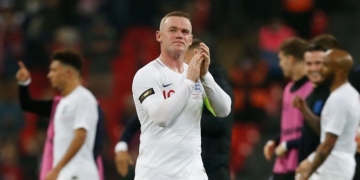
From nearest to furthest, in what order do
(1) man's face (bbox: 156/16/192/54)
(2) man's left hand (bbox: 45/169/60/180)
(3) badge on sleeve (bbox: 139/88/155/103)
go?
(3) badge on sleeve (bbox: 139/88/155/103)
(1) man's face (bbox: 156/16/192/54)
(2) man's left hand (bbox: 45/169/60/180)

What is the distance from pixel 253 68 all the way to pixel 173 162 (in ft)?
24.4

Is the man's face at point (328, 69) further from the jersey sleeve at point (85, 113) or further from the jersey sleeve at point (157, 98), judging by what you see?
the jersey sleeve at point (85, 113)

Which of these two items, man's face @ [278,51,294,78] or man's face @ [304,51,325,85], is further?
man's face @ [278,51,294,78]

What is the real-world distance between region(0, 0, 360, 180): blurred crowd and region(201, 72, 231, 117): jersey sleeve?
20.8 ft

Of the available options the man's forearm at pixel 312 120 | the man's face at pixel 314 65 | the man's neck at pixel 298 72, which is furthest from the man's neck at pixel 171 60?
the man's neck at pixel 298 72

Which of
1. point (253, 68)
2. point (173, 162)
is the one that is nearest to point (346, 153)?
point (173, 162)

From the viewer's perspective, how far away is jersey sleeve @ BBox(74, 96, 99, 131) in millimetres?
8984

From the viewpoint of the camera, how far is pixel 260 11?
1518 centimetres

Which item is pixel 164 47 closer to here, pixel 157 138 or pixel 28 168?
pixel 157 138

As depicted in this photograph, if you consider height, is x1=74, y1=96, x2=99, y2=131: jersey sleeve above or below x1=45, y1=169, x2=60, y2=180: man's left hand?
above

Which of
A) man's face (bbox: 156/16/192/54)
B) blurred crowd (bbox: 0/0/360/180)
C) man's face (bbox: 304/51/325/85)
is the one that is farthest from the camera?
blurred crowd (bbox: 0/0/360/180)

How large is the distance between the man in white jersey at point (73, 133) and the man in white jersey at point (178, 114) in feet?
7.23

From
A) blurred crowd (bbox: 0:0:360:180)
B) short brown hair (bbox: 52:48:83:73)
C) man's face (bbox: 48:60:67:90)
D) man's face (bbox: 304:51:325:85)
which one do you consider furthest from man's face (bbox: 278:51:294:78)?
blurred crowd (bbox: 0:0:360:180)

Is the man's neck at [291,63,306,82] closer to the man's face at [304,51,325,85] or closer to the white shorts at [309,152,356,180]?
the man's face at [304,51,325,85]
